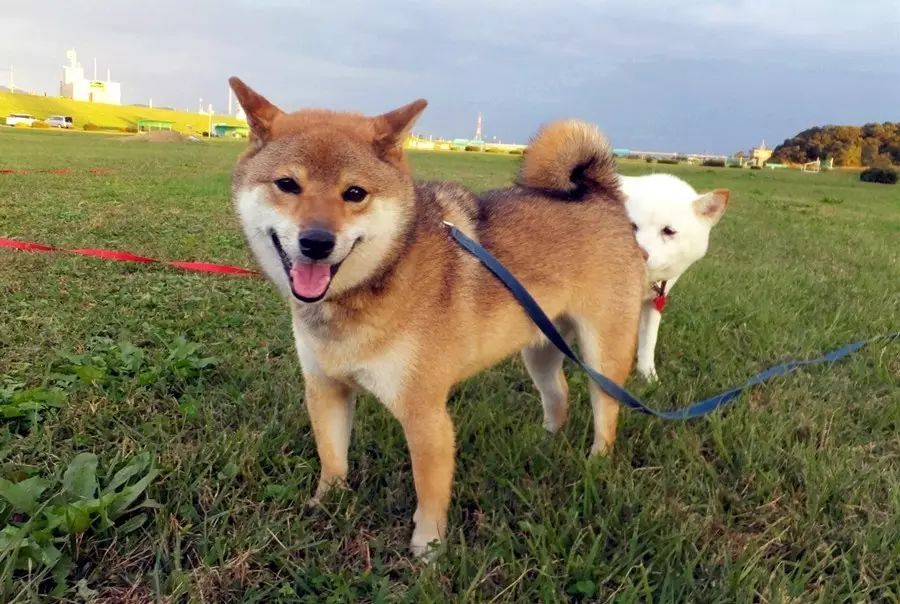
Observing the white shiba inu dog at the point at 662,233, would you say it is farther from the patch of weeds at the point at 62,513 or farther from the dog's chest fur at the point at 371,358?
the patch of weeds at the point at 62,513

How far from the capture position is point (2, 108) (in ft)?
285

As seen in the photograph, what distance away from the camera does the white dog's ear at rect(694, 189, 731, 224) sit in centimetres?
475

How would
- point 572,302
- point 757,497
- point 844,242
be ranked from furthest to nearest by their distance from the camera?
point 844,242
point 572,302
point 757,497

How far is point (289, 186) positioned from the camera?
254cm

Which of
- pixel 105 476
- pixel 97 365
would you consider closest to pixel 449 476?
pixel 105 476

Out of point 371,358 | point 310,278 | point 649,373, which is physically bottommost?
point 649,373

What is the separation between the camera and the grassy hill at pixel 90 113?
3460 inches

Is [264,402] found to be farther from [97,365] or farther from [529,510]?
[529,510]

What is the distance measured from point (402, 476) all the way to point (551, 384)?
1.05m

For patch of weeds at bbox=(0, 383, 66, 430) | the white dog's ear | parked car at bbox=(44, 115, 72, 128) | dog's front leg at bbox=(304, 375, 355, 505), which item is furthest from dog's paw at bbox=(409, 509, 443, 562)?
parked car at bbox=(44, 115, 72, 128)

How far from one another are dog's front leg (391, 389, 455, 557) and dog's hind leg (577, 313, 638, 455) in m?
0.96

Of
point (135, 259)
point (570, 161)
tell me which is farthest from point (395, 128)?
point (135, 259)

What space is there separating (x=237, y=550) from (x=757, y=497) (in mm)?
2132

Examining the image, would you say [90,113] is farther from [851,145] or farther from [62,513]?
[62,513]
